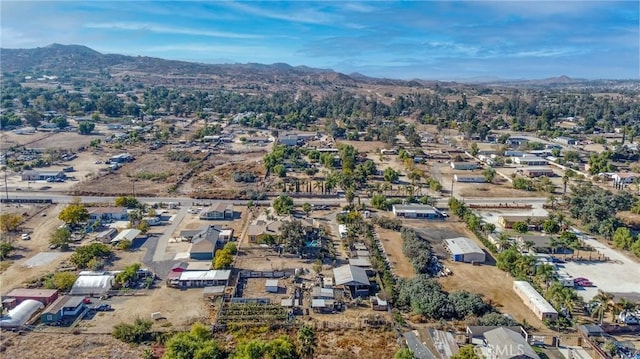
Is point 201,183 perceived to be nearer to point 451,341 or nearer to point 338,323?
point 338,323

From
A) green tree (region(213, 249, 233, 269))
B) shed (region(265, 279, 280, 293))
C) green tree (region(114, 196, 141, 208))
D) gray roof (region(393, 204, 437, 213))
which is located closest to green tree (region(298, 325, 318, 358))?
shed (region(265, 279, 280, 293))

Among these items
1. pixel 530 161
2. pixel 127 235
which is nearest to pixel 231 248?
pixel 127 235

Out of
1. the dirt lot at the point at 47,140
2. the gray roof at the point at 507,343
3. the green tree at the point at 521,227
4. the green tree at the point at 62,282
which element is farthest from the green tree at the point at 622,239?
the dirt lot at the point at 47,140

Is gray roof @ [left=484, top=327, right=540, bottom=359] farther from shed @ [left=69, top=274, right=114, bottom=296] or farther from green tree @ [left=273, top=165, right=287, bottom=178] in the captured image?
green tree @ [left=273, top=165, right=287, bottom=178]

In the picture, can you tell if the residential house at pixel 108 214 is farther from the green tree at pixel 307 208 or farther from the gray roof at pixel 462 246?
the gray roof at pixel 462 246

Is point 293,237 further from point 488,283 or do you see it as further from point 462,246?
point 488,283

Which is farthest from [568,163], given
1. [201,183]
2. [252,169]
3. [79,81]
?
[79,81]
